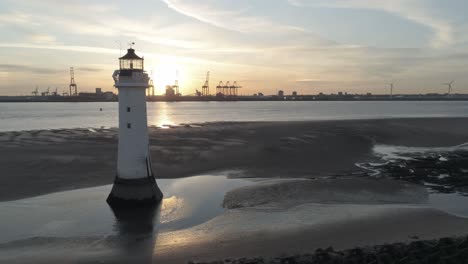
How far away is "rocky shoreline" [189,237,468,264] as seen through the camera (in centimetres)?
917

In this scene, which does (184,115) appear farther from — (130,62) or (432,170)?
(130,62)

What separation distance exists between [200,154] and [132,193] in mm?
12399

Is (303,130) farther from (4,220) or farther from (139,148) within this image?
(4,220)

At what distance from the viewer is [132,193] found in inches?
626

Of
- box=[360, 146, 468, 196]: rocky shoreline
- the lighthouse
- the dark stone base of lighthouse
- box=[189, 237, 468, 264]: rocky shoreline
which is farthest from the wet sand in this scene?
box=[189, 237, 468, 264]: rocky shoreline

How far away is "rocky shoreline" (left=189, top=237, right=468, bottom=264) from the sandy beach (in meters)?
0.87

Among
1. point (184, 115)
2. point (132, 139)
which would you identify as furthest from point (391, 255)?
point (184, 115)

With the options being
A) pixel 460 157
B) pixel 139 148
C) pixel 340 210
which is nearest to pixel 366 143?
pixel 460 157

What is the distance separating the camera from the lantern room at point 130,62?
52.4 ft

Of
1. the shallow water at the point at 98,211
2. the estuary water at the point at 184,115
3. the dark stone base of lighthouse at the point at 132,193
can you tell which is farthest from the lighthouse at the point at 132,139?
the estuary water at the point at 184,115

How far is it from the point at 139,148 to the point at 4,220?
4.98 metres

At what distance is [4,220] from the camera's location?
14.1 metres

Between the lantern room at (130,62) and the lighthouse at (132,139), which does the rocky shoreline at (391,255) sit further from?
the lantern room at (130,62)

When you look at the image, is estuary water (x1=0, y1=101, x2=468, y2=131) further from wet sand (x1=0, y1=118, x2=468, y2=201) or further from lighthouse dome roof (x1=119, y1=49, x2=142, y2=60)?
lighthouse dome roof (x1=119, y1=49, x2=142, y2=60)
